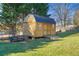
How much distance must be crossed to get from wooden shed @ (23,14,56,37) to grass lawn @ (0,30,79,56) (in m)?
0.08

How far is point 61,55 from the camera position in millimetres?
3068

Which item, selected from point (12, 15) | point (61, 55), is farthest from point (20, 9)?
point (61, 55)

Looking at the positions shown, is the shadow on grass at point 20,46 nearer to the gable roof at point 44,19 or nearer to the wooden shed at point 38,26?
the wooden shed at point 38,26

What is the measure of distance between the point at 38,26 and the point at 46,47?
9.0 inches

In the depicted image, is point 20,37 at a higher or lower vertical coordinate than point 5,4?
lower

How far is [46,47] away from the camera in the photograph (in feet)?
10.2

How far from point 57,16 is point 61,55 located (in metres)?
0.40

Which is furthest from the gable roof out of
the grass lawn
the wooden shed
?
the grass lawn

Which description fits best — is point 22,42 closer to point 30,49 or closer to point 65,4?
point 30,49

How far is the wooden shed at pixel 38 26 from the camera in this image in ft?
10.2

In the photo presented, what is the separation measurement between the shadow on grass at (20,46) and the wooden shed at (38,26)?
0.24ft

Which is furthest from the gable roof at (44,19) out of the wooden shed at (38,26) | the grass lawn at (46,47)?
the grass lawn at (46,47)

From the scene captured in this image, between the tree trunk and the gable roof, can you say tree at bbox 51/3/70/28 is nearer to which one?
the gable roof

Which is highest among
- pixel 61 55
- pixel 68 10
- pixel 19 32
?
pixel 68 10
